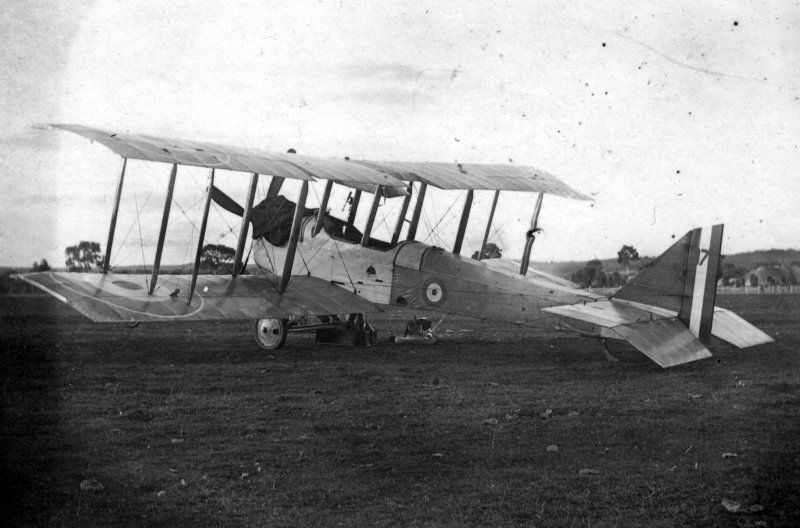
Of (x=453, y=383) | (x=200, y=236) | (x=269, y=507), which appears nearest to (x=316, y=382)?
(x=453, y=383)

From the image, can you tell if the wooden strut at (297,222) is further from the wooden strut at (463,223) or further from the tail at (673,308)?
the tail at (673,308)

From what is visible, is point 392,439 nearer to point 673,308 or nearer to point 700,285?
point 673,308

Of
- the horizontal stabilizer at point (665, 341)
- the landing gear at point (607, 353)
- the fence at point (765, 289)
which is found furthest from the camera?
the fence at point (765, 289)

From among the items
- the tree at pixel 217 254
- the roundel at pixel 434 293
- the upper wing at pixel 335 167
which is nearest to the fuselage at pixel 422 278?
the roundel at pixel 434 293

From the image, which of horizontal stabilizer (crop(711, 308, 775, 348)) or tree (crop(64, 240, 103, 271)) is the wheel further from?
horizontal stabilizer (crop(711, 308, 775, 348))

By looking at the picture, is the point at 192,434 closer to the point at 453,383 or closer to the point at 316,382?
the point at 316,382
